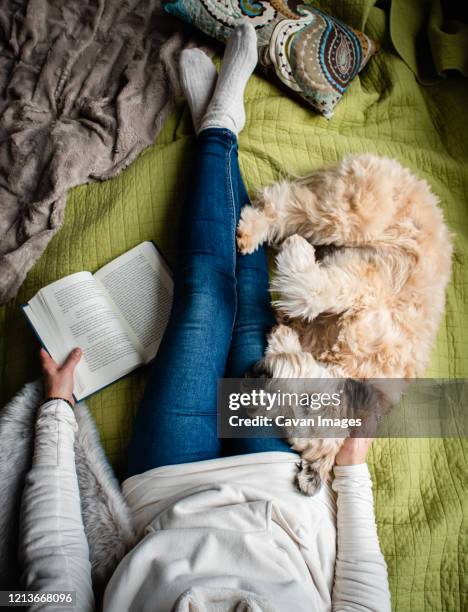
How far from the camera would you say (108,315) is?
46.8 inches

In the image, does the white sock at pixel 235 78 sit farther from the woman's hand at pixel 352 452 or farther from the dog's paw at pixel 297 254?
the woman's hand at pixel 352 452

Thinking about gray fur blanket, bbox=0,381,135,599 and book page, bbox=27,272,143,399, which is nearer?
gray fur blanket, bbox=0,381,135,599

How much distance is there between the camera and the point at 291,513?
2.98 feet

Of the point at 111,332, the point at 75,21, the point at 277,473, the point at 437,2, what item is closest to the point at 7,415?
the point at 111,332

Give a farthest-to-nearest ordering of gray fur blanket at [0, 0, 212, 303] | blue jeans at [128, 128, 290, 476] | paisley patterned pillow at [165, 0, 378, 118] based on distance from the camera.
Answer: paisley patterned pillow at [165, 0, 378, 118]
gray fur blanket at [0, 0, 212, 303]
blue jeans at [128, 128, 290, 476]

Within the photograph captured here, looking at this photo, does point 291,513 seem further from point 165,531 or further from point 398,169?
point 398,169

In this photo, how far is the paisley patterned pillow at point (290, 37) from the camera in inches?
55.2

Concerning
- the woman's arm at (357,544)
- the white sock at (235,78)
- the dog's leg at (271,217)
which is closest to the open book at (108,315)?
the dog's leg at (271,217)

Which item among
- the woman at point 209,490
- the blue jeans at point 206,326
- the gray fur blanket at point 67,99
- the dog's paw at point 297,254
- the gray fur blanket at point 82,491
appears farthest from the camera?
the gray fur blanket at point 67,99

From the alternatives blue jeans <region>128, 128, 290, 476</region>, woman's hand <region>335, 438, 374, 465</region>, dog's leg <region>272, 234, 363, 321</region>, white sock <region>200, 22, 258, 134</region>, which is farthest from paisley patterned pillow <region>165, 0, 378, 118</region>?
woman's hand <region>335, 438, 374, 465</region>

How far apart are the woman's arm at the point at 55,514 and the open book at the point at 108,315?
0.31 feet
